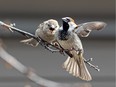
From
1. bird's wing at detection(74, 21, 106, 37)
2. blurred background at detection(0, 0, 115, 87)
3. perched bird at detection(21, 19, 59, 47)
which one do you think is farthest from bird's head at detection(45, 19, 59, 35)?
blurred background at detection(0, 0, 115, 87)

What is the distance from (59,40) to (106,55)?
2.70 metres

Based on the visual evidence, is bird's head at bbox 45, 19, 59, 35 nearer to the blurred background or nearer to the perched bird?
the perched bird

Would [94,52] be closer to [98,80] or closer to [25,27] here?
[98,80]

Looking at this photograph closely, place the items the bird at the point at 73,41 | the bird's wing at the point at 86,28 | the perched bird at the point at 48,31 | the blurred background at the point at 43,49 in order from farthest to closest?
1. the blurred background at the point at 43,49
2. the perched bird at the point at 48,31
3. the bird at the point at 73,41
4. the bird's wing at the point at 86,28

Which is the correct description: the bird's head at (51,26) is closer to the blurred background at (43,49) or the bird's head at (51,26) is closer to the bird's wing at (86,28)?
the bird's wing at (86,28)

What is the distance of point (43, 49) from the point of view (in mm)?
4383

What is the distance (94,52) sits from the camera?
4500 mm

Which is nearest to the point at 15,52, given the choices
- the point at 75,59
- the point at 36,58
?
the point at 36,58

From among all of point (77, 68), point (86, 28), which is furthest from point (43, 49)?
point (86, 28)

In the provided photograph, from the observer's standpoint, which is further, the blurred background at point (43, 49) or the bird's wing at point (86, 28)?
the blurred background at point (43, 49)

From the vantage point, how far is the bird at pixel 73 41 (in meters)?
1.73

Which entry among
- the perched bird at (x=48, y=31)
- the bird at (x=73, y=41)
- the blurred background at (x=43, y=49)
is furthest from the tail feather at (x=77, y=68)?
the blurred background at (x=43, y=49)

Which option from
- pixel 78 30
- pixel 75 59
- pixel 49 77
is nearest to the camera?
pixel 78 30

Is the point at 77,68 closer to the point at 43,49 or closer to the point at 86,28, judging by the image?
the point at 86,28
